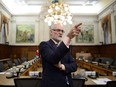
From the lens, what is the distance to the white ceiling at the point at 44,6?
458 inches

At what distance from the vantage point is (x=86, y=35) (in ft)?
45.2

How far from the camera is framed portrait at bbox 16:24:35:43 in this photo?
1369 centimetres

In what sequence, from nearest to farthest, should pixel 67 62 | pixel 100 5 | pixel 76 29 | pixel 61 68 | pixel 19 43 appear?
pixel 76 29 < pixel 61 68 < pixel 67 62 < pixel 100 5 < pixel 19 43

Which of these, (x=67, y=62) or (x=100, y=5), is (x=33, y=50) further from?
(x=67, y=62)

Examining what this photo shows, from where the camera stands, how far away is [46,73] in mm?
1687

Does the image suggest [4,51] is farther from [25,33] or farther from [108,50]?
[108,50]

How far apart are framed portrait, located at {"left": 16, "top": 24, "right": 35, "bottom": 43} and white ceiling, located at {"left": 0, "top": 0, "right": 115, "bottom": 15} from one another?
1.10 meters

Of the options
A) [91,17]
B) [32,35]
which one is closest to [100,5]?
[91,17]

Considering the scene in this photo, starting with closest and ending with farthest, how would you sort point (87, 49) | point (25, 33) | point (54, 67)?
point (54, 67) < point (25, 33) < point (87, 49)

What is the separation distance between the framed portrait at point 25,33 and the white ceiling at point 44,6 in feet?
3.62

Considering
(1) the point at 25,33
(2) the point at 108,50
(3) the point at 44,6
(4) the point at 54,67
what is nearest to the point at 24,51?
(1) the point at 25,33

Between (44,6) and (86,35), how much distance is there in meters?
4.43

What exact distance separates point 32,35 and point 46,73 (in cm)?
1227

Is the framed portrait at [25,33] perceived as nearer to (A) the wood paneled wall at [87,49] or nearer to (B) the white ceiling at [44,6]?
(B) the white ceiling at [44,6]
